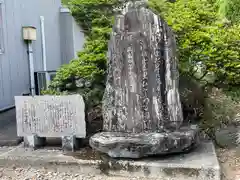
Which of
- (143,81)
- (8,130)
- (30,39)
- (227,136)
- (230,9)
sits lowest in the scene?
(227,136)

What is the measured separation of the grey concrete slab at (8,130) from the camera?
544 centimetres

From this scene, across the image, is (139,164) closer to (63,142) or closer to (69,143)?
(69,143)

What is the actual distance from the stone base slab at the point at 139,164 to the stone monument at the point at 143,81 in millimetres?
249

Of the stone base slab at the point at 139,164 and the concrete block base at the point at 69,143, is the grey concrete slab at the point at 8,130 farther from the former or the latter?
the concrete block base at the point at 69,143

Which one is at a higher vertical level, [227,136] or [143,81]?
[143,81]

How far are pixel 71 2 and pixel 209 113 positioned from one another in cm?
372

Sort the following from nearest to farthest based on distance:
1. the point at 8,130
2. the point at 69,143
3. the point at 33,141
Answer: the point at 69,143 < the point at 33,141 < the point at 8,130

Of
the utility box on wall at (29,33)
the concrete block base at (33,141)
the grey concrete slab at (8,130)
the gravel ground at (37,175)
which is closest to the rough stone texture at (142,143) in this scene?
the gravel ground at (37,175)

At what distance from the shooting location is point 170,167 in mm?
3932

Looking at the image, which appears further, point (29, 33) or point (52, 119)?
point (29, 33)

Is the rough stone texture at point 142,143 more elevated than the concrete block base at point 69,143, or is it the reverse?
the rough stone texture at point 142,143

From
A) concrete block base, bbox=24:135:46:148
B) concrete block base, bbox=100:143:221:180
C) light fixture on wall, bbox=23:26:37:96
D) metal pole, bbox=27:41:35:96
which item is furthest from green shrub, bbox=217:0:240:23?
concrete block base, bbox=24:135:46:148

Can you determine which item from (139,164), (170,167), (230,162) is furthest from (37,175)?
(230,162)

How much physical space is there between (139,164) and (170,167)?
383mm
